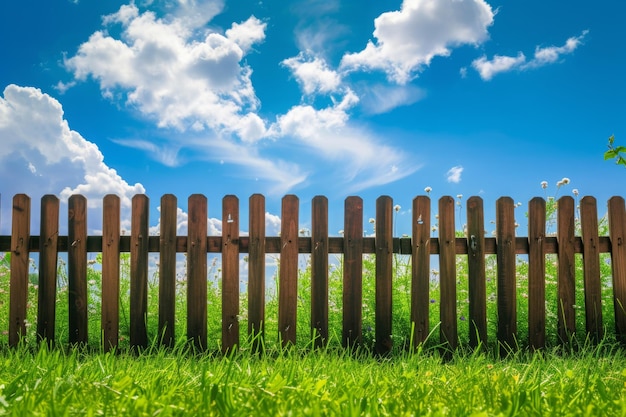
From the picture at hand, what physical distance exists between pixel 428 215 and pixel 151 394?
12.9 ft

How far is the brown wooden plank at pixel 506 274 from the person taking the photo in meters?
5.83

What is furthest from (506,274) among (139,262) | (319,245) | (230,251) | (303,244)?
(139,262)

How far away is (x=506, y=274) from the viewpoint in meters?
5.84

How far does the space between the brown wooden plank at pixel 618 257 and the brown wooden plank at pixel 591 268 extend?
0.67ft

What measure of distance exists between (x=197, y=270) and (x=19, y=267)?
5.95ft

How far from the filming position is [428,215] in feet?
18.7

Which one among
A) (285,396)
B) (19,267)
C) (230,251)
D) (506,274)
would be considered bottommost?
(285,396)

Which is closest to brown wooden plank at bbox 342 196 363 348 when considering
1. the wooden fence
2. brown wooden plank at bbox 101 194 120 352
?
the wooden fence

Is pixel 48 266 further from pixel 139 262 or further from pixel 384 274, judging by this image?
pixel 384 274

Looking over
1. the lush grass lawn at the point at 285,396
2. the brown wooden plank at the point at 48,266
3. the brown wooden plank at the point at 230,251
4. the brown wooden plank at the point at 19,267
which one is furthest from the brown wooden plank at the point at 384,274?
the brown wooden plank at the point at 19,267

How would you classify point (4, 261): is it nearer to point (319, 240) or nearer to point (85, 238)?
point (85, 238)

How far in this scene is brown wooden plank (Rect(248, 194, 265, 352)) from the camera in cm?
559

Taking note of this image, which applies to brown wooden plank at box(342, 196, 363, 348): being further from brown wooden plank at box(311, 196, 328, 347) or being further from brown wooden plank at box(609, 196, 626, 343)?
brown wooden plank at box(609, 196, 626, 343)

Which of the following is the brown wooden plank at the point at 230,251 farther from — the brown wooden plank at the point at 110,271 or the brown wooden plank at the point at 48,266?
the brown wooden plank at the point at 48,266
